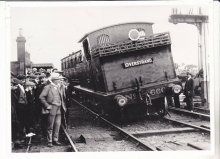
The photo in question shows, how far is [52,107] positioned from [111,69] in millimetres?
1340

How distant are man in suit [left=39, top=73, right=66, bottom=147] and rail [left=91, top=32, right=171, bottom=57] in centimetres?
104

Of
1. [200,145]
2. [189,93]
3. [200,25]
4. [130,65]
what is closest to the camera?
[200,145]

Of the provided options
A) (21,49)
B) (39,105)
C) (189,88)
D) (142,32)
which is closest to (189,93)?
(189,88)

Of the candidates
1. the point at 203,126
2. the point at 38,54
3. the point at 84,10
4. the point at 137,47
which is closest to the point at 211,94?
the point at 203,126

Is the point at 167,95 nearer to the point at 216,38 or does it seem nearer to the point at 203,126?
Result: the point at 203,126

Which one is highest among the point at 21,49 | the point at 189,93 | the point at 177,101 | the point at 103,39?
the point at 103,39

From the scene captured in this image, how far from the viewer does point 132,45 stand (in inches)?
222

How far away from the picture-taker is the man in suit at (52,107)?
5184 mm

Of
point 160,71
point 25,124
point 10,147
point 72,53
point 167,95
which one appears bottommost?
point 10,147

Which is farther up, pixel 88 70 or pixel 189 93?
pixel 88 70

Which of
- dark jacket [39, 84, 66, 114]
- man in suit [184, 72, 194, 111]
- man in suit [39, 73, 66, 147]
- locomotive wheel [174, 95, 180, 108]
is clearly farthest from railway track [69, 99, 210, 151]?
dark jacket [39, 84, 66, 114]

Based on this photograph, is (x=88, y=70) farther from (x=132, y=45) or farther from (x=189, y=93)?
(x=189, y=93)

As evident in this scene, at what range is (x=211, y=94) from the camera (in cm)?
527

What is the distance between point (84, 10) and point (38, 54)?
115 cm
